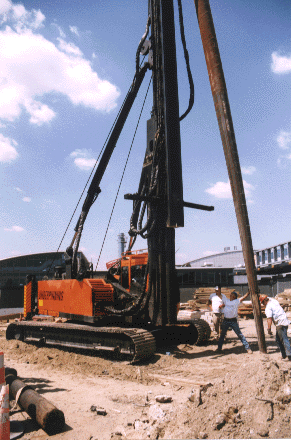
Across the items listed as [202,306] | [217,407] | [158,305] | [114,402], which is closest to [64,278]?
[158,305]

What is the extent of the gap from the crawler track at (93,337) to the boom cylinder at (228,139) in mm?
3521

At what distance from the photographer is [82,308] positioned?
33.9 feet

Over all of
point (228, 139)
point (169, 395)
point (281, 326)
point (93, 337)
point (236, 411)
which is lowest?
point (169, 395)

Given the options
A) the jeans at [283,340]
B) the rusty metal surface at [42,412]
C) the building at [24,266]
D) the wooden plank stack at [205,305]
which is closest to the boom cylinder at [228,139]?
the jeans at [283,340]

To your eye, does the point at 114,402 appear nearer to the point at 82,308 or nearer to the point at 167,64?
the point at 82,308

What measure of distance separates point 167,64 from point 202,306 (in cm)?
1437

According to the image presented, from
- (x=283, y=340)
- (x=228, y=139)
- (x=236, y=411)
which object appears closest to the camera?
(x=236, y=411)

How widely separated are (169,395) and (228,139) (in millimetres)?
4615

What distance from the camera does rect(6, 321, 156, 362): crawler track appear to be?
868 cm

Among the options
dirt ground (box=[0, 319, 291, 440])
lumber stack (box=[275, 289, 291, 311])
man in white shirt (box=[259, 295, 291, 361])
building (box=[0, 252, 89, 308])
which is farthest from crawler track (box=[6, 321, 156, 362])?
building (box=[0, 252, 89, 308])

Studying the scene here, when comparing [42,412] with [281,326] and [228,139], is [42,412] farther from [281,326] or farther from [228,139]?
[281,326]

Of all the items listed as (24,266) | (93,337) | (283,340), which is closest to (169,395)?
(283,340)

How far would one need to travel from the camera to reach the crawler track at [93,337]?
342 inches

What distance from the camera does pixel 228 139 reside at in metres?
5.99
